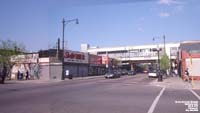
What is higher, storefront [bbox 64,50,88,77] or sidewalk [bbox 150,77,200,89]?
storefront [bbox 64,50,88,77]

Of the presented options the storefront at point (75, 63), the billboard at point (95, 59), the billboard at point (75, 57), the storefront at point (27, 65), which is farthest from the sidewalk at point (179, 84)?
the billboard at point (95, 59)

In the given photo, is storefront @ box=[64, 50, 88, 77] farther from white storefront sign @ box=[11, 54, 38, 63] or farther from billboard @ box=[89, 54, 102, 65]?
white storefront sign @ box=[11, 54, 38, 63]

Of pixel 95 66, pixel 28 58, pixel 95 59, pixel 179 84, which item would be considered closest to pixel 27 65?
pixel 28 58

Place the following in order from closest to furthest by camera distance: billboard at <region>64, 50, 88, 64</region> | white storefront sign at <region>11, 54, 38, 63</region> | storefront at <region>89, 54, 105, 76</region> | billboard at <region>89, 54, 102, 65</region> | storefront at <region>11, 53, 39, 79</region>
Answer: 1. storefront at <region>11, 53, 39, 79</region>
2. white storefront sign at <region>11, 54, 38, 63</region>
3. billboard at <region>64, 50, 88, 64</region>
4. billboard at <region>89, 54, 102, 65</region>
5. storefront at <region>89, 54, 105, 76</region>

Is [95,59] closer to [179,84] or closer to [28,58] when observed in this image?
[28,58]

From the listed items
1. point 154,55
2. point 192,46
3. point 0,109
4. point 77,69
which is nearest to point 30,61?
point 77,69

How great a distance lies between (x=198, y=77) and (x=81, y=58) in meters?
33.1

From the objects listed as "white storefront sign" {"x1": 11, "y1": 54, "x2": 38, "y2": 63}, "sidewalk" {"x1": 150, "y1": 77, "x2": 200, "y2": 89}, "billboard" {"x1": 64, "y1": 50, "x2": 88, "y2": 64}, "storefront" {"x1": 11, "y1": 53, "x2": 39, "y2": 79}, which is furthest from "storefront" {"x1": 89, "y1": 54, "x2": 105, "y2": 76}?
"sidewalk" {"x1": 150, "y1": 77, "x2": 200, "y2": 89}

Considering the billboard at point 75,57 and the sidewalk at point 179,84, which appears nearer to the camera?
the sidewalk at point 179,84

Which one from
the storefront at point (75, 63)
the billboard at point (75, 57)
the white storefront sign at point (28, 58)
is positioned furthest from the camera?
the storefront at point (75, 63)

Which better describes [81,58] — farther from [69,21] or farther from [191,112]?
[191,112]

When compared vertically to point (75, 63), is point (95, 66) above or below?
below

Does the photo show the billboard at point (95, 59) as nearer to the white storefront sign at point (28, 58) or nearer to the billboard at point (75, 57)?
the billboard at point (75, 57)

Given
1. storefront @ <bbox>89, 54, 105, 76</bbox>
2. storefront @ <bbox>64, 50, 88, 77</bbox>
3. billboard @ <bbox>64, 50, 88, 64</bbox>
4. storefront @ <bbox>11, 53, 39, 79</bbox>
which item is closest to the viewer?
storefront @ <bbox>11, 53, 39, 79</bbox>
